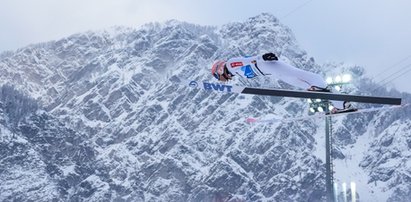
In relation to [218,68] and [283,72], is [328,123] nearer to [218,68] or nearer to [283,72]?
[218,68]

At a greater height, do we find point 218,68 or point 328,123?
point 328,123

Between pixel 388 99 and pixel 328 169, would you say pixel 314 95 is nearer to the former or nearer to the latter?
pixel 388 99

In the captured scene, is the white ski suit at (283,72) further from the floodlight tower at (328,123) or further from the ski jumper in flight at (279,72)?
the floodlight tower at (328,123)

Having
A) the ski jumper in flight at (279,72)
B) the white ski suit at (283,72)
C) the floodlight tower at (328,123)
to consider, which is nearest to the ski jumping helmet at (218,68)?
the ski jumper in flight at (279,72)

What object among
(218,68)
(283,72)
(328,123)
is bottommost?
(283,72)

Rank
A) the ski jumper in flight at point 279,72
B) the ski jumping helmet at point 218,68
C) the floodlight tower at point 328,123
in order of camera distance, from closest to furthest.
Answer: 1. the ski jumper in flight at point 279,72
2. the ski jumping helmet at point 218,68
3. the floodlight tower at point 328,123

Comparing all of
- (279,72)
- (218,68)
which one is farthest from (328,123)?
(279,72)

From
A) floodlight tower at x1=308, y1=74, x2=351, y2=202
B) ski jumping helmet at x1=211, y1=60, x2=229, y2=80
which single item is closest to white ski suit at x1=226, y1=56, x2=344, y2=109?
ski jumping helmet at x1=211, y1=60, x2=229, y2=80

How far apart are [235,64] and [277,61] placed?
1573 millimetres

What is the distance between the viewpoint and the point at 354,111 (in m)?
18.3

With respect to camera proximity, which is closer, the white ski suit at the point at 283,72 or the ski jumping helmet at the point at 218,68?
the white ski suit at the point at 283,72

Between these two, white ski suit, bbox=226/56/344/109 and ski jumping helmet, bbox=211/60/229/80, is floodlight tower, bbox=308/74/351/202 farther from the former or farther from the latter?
ski jumping helmet, bbox=211/60/229/80

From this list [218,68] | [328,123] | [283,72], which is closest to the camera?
[283,72]

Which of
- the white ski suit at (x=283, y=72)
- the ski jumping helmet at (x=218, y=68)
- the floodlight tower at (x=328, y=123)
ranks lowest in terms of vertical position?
the white ski suit at (x=283, y=72)
